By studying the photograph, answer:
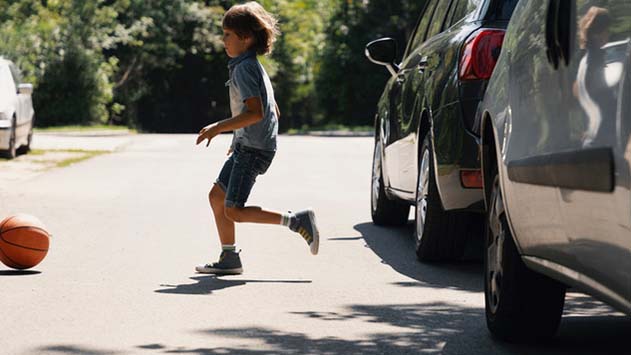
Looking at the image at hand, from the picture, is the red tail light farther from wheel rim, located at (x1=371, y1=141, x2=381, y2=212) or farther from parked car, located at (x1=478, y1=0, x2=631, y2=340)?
wheel rim, located at (x1=371, y1=141, x2=381, y2=212)

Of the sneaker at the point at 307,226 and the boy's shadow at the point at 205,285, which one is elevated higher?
the sneaker at the point at 307,226

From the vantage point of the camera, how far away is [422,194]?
8.84m

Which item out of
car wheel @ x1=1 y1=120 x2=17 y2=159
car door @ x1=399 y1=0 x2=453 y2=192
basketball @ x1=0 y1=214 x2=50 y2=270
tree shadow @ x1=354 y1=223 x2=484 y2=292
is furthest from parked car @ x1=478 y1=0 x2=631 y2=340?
car wheel @ x1=1 y1=120 x2=17 y2=159

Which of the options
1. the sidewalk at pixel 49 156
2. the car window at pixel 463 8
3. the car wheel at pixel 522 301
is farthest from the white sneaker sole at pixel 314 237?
the sidewalk at pixel 49 156

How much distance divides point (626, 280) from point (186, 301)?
351cm

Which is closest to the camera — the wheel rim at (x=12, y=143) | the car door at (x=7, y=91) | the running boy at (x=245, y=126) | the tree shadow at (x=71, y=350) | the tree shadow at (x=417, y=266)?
the tree shadow at (x=71, y=350)

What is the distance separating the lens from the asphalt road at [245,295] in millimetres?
5926

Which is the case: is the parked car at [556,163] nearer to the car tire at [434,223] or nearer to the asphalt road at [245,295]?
the asphalt road at [245,295]

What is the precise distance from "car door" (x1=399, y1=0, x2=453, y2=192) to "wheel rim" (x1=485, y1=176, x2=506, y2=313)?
253cm

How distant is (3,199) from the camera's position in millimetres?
13633

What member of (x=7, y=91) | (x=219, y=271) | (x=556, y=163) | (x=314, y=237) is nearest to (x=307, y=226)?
(x=314, y=237)

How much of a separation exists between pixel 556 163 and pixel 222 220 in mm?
3913

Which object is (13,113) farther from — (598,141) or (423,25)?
(598,141)

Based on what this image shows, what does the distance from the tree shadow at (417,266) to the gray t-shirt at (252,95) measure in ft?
4.01
